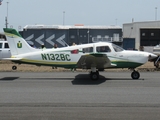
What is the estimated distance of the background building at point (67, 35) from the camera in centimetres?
4753

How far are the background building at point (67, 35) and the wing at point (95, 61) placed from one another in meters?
29.3

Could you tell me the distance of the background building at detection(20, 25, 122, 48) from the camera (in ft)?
156

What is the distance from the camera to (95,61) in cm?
1411

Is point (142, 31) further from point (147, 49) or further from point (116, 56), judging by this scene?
point (116, 56)

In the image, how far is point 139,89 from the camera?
38.8 feet

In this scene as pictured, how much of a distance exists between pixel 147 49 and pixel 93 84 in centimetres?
2788

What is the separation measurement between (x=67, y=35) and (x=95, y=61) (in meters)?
35.3

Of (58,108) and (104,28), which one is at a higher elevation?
(104,28)

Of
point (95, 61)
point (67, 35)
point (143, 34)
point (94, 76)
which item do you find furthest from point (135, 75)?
point (143, 34)

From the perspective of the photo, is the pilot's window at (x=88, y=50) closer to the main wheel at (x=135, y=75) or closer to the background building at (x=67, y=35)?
the main wheel at (x=135, y=75)

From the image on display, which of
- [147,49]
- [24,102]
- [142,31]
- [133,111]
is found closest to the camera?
[133,111]

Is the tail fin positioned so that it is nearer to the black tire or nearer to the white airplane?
the white airplane

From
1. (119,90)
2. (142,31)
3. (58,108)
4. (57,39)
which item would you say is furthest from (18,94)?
(142,31)

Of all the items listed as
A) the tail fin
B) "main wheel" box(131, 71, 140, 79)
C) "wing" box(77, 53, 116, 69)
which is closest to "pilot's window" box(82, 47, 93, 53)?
"wing" box(77, 53, 116, 69)
